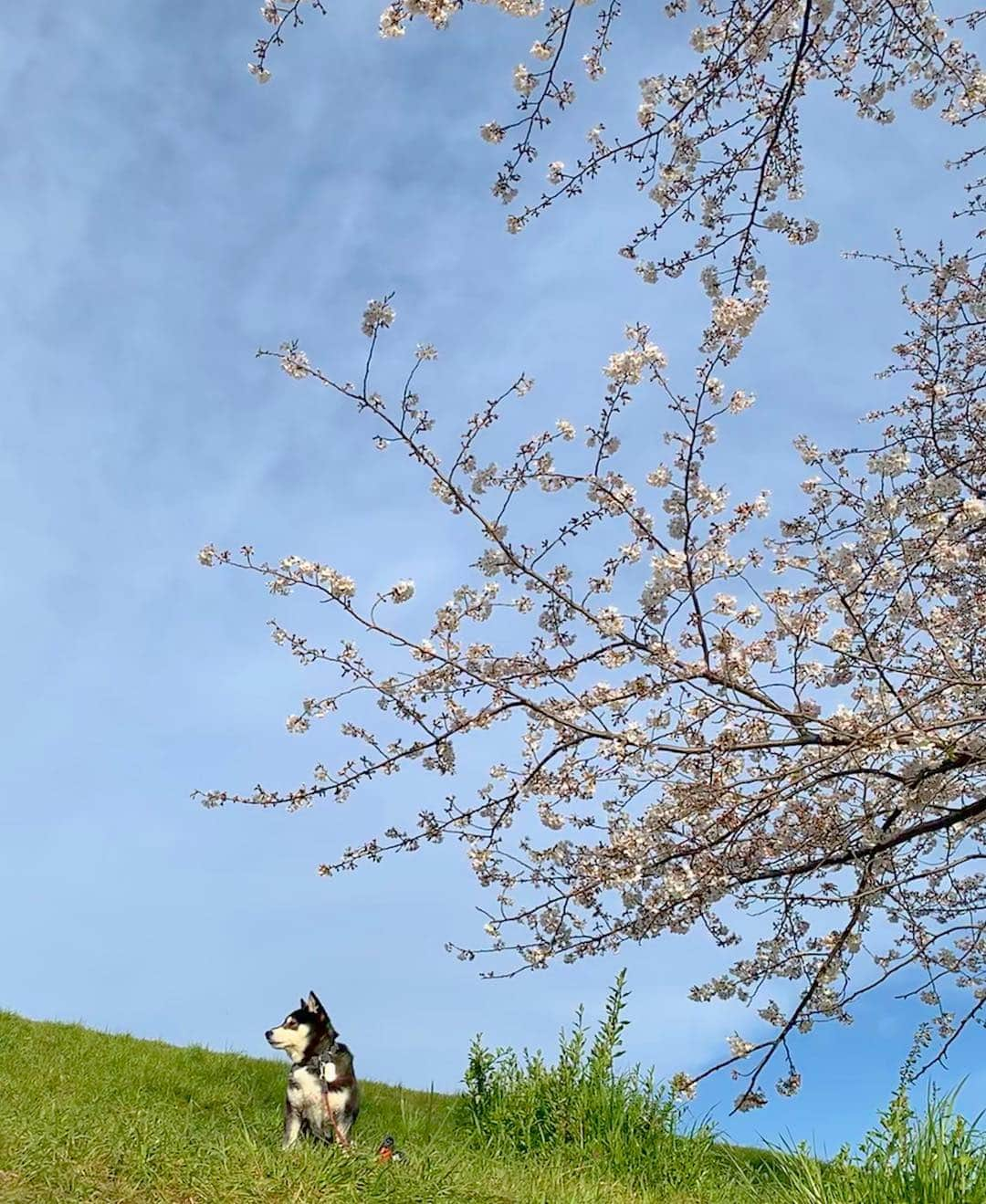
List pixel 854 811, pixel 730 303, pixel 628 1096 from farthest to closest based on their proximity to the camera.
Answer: pixel 628 1096 → pixel 854 811 → pixel 730 303

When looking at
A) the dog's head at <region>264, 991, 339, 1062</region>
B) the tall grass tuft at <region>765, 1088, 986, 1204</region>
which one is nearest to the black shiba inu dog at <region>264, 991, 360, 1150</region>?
the dog's head at <region>264, 991, 339, 1062</region>

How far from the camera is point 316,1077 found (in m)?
6.64

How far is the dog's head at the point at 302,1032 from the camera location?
6781mm

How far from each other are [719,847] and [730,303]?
2946 millimetres

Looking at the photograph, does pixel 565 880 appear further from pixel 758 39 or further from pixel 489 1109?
pixel 758 39

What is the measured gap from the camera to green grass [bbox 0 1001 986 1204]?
5.49m

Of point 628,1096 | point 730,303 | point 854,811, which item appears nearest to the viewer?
point 730,303

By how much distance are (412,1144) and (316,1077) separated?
982 millimetres

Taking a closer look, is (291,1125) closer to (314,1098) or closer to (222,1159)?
(314,1098)

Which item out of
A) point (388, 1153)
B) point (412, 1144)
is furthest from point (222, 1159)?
point (412, 1144)

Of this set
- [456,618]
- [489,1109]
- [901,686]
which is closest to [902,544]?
[901,686]

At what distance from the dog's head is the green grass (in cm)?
52

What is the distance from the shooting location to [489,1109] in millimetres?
9180

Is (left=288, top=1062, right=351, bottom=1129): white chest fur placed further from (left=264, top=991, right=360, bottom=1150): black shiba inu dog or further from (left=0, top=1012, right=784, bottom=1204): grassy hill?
(left=0, top=1012, right=784, bottom=1204): grassy hill
